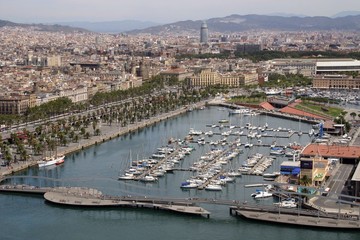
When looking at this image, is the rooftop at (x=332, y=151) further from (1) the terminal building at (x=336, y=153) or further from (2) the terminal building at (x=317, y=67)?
(2) the terminal building at (x=317, y=67)

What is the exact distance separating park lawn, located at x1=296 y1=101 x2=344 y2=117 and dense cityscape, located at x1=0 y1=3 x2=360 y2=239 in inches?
3.0

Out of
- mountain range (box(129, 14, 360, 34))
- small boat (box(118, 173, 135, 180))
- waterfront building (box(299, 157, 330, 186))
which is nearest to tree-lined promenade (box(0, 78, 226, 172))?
small boat (box(118, 173, 135, 180))

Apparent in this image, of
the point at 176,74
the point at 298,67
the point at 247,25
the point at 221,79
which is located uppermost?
the point at 247,25

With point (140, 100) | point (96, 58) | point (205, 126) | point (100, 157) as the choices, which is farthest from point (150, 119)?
point (96, 58)

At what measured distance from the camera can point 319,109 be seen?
24.5m

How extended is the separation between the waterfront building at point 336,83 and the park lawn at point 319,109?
6.76 m

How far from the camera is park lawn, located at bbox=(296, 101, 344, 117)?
77.0 ft

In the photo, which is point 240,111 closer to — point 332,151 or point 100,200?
point 332,151

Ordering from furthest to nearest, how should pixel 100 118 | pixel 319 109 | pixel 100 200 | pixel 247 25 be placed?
pixel 247 25
pixel 319 109
pixel 100 118
pixel 100 200

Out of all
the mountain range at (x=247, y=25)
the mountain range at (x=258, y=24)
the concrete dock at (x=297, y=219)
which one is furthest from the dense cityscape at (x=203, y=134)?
the mountain range at (x=258, y=24)

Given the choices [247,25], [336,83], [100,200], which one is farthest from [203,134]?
[247,25]

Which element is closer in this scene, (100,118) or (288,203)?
(288,203)

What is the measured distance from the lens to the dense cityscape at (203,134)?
12375mm

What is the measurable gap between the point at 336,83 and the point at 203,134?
14.0 m
